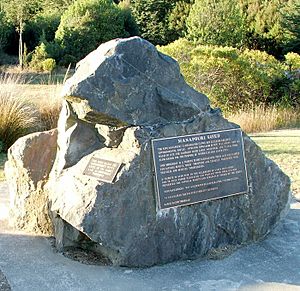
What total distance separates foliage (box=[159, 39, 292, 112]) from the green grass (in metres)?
3.21

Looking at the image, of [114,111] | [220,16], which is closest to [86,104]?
[114,111]

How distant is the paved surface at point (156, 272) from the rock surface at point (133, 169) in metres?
0.15

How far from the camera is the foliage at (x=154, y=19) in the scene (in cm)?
3083

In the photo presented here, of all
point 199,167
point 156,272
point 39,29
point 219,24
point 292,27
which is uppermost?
point 292,27

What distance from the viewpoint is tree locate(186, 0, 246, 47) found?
23.3 m

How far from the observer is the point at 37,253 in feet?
15.9

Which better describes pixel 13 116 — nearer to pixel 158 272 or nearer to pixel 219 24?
pixel 158 272

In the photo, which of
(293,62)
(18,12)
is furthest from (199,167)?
(18,12)

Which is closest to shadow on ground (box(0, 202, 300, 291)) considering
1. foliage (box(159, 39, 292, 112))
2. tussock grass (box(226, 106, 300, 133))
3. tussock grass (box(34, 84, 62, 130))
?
tussock grass (box(34, 84, 62, 130))

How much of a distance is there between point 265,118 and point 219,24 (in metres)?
Answer: 11.3

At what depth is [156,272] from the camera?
14.9ft

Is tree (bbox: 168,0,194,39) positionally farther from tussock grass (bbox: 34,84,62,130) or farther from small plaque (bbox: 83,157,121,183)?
small plaque (bbox: 83,157,121,183)

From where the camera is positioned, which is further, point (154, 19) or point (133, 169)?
point (154, 19)

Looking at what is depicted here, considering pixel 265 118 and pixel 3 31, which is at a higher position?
pixel 3 31
